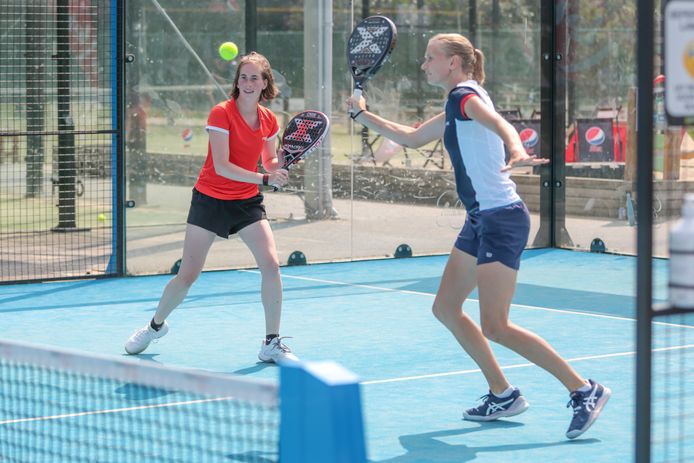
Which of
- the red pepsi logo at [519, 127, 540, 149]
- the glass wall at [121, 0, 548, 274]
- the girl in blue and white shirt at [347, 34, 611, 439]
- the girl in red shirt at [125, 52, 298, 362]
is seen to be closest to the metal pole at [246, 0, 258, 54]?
the glass wall at [121, 0, 548, 274]

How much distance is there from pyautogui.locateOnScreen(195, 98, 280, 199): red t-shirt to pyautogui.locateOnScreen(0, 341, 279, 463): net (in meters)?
1.27

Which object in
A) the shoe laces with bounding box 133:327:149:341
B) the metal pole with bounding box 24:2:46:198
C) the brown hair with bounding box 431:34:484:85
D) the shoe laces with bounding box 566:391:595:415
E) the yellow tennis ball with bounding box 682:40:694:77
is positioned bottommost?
the shoe laces with bounding box 566:391:595:415

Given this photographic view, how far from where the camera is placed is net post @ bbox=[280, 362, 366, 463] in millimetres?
2453

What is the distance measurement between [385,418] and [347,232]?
6274 mm

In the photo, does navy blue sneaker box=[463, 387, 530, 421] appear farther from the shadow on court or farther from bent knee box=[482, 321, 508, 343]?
bent knee box=[482, 321, 508, 343]

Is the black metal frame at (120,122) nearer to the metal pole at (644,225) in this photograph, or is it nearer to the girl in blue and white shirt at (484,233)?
the girl in blue and white shirt at (484,233)

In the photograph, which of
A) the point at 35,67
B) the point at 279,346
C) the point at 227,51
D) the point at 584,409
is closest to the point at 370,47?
the point at 279,346

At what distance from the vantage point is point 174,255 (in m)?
11.6

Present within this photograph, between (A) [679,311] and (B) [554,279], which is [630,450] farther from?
(B) [554,279]

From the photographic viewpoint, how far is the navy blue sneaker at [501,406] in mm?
6102

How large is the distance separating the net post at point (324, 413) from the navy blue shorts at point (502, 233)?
126 inches

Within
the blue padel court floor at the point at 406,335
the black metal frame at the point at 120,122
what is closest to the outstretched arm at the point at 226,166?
the blue padel court floor at the point at 406,335

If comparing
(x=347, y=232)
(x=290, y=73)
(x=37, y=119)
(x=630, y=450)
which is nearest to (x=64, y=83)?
(x=37, y=119)

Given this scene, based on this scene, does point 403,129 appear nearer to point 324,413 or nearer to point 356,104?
point 356,104
